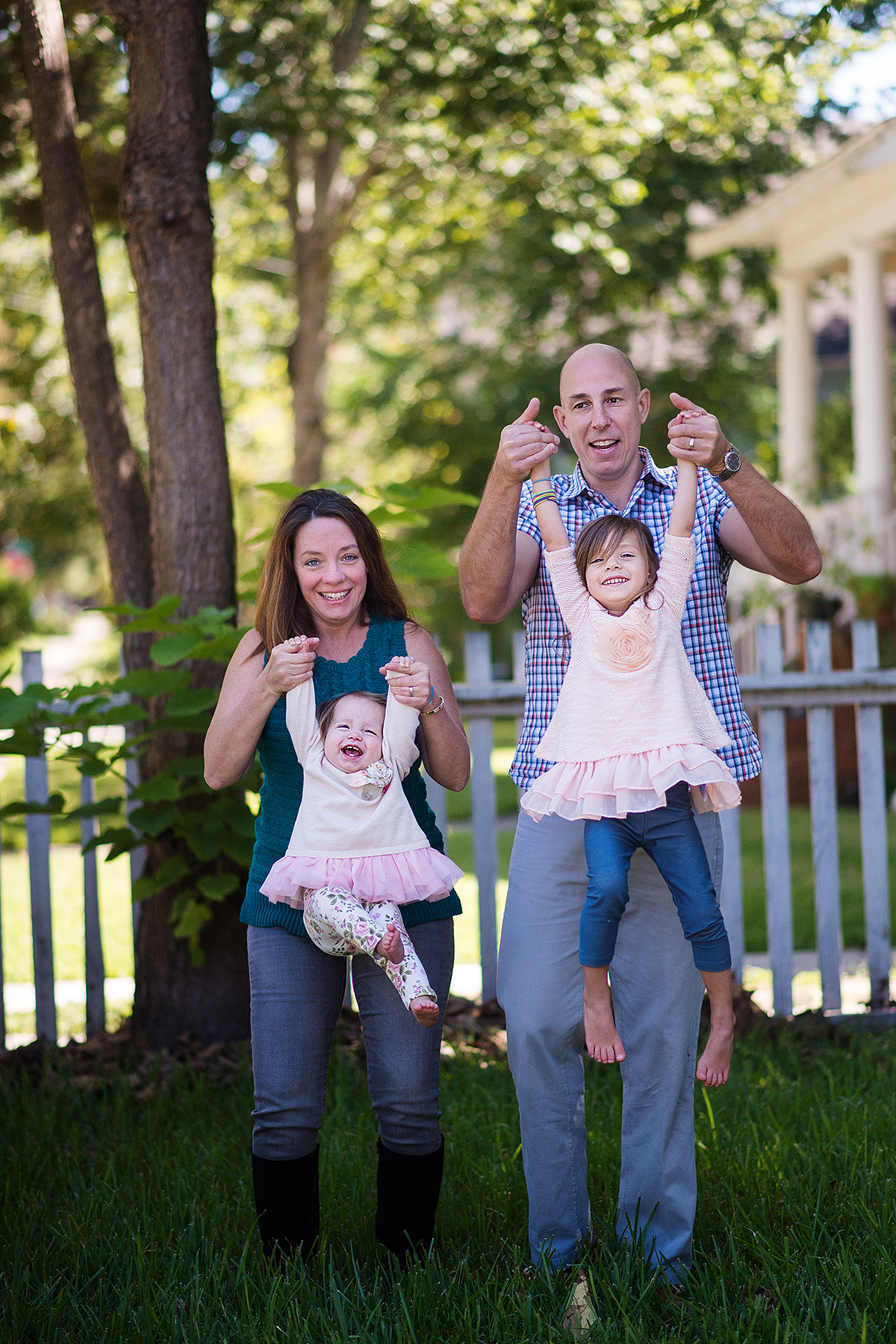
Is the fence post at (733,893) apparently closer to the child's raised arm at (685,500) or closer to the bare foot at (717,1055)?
the bare foot at (717,1055)

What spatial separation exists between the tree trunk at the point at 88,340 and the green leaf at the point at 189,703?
2.29 feet

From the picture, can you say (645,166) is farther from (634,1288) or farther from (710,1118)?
(634,1288)

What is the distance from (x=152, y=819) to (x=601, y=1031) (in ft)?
6.50

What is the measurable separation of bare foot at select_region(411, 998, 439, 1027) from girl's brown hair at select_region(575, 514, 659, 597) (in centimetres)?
88

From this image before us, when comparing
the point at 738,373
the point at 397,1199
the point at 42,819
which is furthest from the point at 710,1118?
the point at 738,373

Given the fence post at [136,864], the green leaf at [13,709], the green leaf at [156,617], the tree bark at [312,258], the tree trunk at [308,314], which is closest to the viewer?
the green leaf at [13,709]

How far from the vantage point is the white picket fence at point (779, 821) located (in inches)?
179

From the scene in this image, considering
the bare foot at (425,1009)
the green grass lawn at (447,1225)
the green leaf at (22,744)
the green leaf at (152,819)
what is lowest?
the green grass lawn at (447,1225)

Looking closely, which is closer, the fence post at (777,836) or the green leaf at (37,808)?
the green leaf at (37,808)

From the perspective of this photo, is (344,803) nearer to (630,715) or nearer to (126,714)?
(630,715)

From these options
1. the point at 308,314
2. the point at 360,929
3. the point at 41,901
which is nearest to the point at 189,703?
the point at 41,901

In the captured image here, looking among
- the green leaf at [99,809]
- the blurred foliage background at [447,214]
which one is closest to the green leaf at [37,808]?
the green leaf at [99,809]

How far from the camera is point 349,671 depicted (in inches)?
103

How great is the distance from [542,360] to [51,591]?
53.1m
